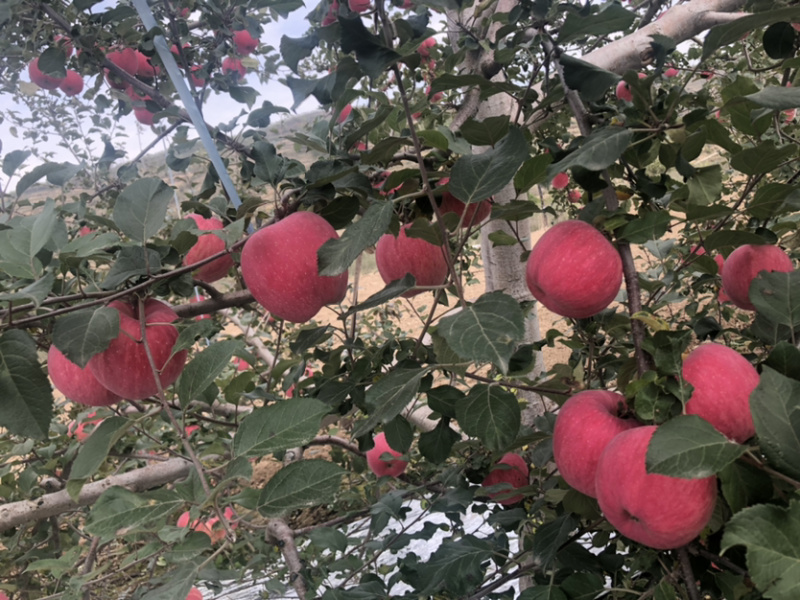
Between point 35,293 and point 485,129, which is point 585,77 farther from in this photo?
point 35,293

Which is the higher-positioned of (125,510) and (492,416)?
(125,510)

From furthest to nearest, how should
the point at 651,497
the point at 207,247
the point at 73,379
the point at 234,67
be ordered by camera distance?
the point at 234,67, the point at 207,247, the point at 73,379, the point at 651,497

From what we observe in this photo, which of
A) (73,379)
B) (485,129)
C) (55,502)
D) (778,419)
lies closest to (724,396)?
(778,419)

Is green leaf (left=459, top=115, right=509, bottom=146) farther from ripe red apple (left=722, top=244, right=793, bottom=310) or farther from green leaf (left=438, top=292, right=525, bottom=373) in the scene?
ripe red apple (left=722, top=244, right=793, bottom=310)

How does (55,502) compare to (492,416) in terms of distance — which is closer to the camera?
(492,416)

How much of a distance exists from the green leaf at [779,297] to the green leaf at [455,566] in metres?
0.54

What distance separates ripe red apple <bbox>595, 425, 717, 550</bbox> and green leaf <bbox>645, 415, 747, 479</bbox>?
5cm

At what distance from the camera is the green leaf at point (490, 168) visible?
0.57 meters

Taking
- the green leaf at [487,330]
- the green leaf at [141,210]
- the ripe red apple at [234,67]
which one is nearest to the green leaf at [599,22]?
the green leaf at [487,330]

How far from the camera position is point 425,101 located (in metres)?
0.72

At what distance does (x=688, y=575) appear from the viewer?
0.53m

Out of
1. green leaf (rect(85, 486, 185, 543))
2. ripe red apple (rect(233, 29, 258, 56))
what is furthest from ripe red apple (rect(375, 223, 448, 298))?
ripe red apple (rect(233, 29, 258, 56))

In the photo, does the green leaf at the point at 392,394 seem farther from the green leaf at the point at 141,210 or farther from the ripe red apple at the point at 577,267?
the green leaf at the point at 141,210

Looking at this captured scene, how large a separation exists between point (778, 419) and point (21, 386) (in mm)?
735
